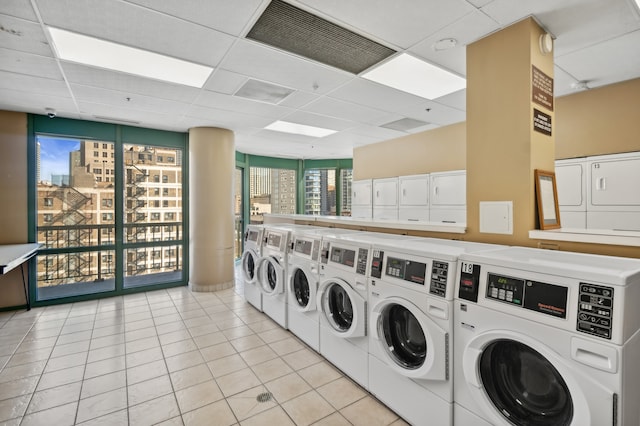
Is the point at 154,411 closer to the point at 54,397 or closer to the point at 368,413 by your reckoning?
the point at 54,397

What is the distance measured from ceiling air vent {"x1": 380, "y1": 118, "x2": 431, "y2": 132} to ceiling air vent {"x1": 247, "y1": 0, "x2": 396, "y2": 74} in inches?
81.6

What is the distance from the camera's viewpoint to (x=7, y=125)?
420 centimetres

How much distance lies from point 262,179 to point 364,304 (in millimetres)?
6638

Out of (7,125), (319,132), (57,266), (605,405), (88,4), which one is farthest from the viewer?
(319,132)

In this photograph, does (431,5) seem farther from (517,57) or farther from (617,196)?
(617,196)

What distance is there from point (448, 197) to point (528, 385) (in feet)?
12.2

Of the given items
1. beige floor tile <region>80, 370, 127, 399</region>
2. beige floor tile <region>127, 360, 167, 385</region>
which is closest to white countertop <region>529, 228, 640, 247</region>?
beige floor tile <region>127, 360, 167, 385</region>

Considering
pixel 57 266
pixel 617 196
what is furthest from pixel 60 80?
pixel 617 196

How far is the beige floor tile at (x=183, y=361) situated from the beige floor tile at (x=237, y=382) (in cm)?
43

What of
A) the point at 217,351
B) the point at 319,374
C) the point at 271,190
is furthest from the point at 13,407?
the point at 271,190

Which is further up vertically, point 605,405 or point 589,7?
point 589,7

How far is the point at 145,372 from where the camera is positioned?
8.89ft

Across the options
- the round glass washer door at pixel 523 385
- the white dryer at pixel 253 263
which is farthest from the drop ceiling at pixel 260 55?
the round glass washer door at pixel 523 385

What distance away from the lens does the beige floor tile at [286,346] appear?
3.07 metres
